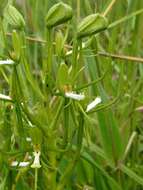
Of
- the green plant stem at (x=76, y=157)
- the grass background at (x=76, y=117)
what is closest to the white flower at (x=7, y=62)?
the grass background at (x=76, y=117)

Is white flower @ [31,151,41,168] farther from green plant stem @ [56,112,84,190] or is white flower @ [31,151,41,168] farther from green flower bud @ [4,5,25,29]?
green flower bud @ [4,5,25,29]

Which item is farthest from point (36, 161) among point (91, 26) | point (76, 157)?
point (91, 26)

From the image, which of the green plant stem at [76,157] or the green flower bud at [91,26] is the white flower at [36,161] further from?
the green flower bud at [91,26]

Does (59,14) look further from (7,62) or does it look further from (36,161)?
(36,161)

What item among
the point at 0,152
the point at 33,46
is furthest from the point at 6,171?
the point at 33,46

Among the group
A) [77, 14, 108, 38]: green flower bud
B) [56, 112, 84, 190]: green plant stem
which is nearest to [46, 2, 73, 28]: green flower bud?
[77, 14, 108, 38]: green flower bud
